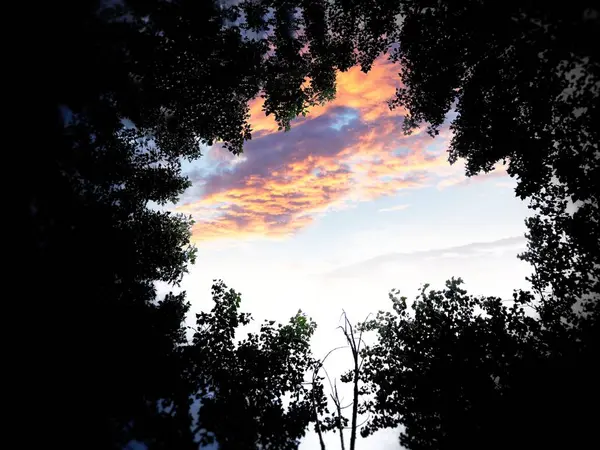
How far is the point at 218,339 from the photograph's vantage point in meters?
14.4

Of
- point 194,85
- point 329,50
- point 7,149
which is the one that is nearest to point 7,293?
point 7,149

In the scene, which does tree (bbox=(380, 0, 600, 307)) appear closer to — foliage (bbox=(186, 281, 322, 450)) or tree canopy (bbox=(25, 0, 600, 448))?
tree canopy (bbox=(25, 0, 600, 448))

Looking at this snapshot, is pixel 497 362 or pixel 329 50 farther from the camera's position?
pixel 329 50

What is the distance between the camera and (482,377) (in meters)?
15.8

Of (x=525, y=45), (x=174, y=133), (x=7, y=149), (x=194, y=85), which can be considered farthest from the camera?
Answer: (x=174, y=133)

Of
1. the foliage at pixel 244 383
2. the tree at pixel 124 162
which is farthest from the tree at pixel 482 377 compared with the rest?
the tree at pixel 124 162

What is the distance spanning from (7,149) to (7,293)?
498 centimetres

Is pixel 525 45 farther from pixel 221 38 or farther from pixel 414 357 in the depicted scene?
pixel 414 357

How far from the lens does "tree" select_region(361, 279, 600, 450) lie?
12734 millimetres

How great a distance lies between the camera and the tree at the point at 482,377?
12734mm

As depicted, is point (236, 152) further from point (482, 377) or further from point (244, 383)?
point (482, 377)

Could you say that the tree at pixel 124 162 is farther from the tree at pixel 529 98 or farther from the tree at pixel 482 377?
the tree at pixel 482 377

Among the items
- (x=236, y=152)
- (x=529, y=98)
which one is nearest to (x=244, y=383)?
(x=236, y=152)

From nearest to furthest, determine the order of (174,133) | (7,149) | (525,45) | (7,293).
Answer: (7,293), (7,149), (525,45), (174,133)
